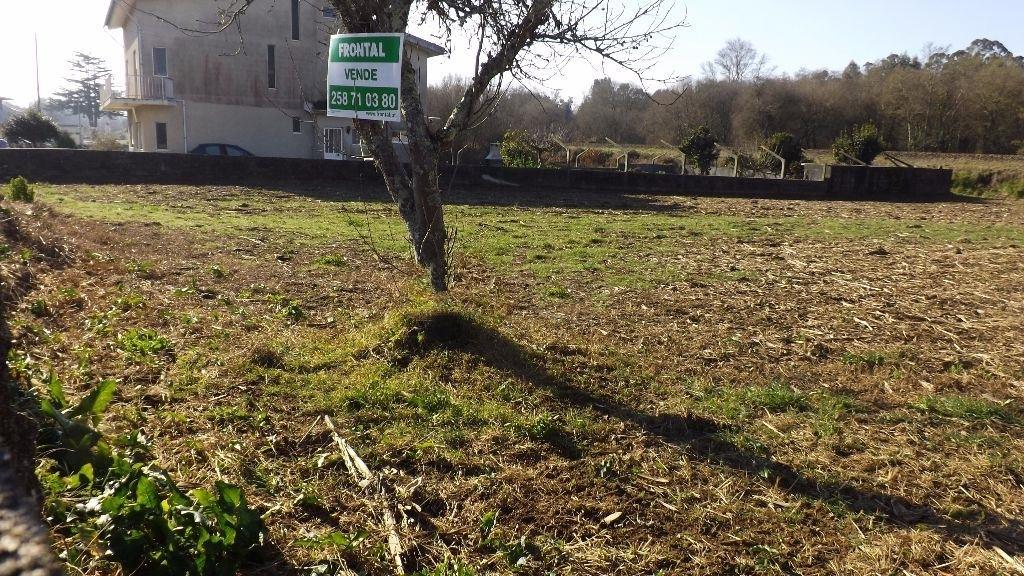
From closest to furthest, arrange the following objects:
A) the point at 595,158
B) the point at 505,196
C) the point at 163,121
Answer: the point at 505,196 → the point at 163,121 → the point at 595,158

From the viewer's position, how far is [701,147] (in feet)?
91.9

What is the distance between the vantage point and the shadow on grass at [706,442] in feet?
10.3

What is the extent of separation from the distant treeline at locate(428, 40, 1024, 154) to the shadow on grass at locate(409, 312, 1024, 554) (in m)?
24.1

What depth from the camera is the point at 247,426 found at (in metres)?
3.96

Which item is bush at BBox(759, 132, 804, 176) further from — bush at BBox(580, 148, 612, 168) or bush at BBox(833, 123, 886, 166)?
bush at BBox(580, 148, 612, 168)

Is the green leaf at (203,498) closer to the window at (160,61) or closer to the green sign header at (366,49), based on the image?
the green sign header at (366,49)

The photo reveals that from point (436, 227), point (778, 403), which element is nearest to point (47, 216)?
point (436, 227)

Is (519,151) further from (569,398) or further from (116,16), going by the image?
(569,398)

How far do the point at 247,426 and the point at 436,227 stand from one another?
2287mm

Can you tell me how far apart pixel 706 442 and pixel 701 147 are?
25.7 metres

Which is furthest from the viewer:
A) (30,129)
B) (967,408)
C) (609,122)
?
(609,122)

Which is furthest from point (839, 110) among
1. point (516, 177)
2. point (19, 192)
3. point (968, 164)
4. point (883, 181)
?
point (19, 192)

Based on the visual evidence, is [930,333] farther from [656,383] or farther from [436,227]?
[436,227]

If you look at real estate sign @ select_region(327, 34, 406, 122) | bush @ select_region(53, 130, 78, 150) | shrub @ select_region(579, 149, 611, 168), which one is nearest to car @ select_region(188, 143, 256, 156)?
bush @ select_region(53, 130, 78, 150)
